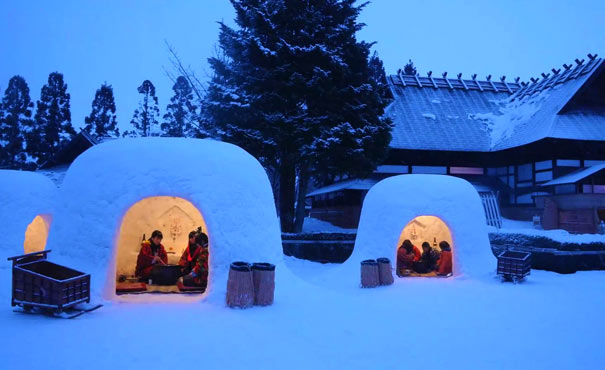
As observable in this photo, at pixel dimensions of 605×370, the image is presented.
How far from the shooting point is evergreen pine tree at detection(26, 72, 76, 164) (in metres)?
31.8

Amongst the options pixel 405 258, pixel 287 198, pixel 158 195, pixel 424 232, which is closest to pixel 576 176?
pixel 424 232

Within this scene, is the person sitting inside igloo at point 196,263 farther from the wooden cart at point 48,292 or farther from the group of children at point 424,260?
the group of children at point 424,260

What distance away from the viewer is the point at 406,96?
A: 2498 cm

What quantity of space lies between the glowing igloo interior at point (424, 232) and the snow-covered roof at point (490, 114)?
8.16 metres

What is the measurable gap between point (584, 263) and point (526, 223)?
687cm

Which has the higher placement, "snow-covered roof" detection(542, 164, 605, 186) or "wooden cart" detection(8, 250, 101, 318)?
"snow-covered roof" detection(542, 164, 605, 186)

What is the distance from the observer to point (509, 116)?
23828 mm

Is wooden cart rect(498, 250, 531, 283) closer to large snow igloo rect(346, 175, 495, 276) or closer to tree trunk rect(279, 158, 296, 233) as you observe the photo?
large snow igloo rect(346, 175, 495, 276)

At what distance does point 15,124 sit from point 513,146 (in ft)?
107

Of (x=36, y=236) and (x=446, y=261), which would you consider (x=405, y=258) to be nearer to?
(x=446, y=261)

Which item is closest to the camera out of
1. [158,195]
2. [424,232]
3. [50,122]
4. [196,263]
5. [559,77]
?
[158,195]

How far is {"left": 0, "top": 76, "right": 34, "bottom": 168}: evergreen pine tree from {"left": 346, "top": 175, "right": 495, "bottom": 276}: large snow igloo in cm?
2962

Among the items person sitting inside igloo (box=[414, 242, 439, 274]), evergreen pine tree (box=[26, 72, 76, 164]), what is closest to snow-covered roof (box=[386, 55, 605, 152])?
person sitting inside igloo (box=[414, 242, 439, 274])

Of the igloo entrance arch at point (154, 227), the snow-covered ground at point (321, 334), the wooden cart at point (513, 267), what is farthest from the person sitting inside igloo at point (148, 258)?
the wooden cart at point (513, 267)
